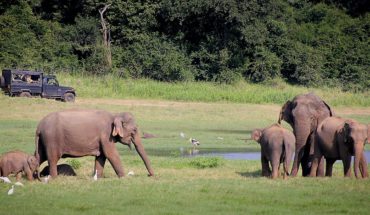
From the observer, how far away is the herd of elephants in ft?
63.8

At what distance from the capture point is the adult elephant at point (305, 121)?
69.9 ft

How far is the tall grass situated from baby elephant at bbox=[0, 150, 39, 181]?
25899mm

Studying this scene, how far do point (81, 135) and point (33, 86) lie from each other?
26.5m

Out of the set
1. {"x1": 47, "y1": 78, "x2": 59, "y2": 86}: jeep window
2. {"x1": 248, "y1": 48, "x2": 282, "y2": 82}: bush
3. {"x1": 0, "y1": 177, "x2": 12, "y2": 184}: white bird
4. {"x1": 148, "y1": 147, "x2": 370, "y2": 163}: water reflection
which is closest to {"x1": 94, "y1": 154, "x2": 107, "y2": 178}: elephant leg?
{"x1": 0, "y1": 177, "x2": 12, "y2": 184}: white bird

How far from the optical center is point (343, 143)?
20062 millimetres

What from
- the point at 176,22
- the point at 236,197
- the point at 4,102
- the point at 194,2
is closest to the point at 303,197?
the point at 236,197

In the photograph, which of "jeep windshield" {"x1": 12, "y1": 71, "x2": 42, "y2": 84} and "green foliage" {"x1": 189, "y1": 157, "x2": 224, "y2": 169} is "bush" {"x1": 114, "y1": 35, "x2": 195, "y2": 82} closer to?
"jeep windshield" {"x1": 12, "y1": 71, "x2": 42, "y2": 84}

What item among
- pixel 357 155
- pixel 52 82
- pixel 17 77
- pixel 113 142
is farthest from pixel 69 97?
pixel 357 155

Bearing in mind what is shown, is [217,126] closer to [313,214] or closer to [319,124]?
Result: [319,124]

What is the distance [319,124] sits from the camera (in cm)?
2128

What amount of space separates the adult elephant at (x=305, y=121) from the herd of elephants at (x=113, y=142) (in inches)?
12.3

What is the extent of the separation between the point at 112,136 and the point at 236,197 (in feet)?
15.6

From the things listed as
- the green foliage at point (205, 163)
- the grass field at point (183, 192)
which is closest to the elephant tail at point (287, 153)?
the grass field at point (183, 192)

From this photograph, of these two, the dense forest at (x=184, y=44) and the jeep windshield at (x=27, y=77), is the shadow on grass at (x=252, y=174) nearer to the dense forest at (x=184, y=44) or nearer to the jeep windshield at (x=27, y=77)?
the jeep windshield at (x=27, y=77)
